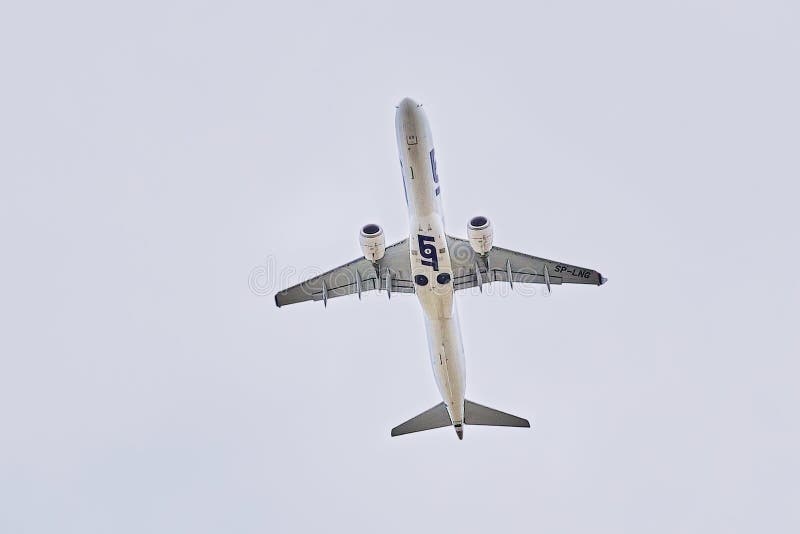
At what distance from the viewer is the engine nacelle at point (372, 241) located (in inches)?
1743

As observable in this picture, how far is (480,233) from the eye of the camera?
43906 mm

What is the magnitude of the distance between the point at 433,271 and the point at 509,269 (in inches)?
230

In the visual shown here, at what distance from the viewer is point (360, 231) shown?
146 ft

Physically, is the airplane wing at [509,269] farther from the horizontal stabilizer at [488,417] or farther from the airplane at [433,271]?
the horizontal stabilizer at [488,417]

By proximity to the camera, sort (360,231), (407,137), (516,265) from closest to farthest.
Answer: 1. (407,137)
2. (360,231)
3. (516,265)

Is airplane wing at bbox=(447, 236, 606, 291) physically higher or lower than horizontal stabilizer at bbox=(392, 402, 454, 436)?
higher

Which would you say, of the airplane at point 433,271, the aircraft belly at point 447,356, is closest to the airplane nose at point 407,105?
→ the airplane at point 433,271

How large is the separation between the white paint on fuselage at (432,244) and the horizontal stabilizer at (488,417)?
3.44 meters

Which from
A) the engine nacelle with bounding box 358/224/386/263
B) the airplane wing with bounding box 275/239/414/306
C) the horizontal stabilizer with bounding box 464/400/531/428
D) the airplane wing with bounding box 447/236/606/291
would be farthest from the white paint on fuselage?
the airplane wing with bounding box 275/239/414/306

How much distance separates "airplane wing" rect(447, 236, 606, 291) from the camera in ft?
157

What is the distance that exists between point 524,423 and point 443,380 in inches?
256

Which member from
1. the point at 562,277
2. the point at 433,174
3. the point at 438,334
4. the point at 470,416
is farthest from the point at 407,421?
the point at 433,174

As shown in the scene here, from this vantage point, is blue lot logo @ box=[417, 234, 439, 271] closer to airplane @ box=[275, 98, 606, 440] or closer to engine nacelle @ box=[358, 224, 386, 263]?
airplane @ box=[275, 98, 606, 440]

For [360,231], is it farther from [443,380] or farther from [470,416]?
[470,416]
